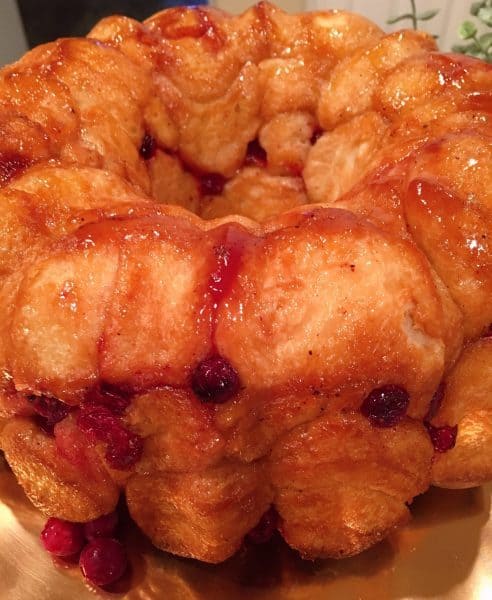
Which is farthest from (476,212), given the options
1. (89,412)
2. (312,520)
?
(89,412)

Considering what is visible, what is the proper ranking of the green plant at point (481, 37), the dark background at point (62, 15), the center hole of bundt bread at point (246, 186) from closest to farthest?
the center hole of bundt bread at point (246, 186), the green plant at point (481, 37), the dark background at point (62, 15)

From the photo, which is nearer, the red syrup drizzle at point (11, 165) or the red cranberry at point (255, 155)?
the red syrup drizzle at point (11, 165)

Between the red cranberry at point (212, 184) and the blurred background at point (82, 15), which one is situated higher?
the red cranberry at point (212, 184)

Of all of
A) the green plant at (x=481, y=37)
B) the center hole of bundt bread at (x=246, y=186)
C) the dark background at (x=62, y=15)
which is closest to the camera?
the center hole of bundt bread at (x=246, y=186)

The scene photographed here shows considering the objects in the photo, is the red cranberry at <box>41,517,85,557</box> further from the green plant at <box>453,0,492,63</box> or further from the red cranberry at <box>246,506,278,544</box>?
the green plant at <box>453,0,492,63</box>

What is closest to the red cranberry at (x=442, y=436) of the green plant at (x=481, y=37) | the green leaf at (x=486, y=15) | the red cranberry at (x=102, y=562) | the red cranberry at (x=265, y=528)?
the red cranberry at (x=265, y=528)

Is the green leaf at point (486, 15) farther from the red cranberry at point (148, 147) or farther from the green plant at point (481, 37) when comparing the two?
the red cranberry at point (148, 147)

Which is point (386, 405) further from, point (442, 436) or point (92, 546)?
point (92, 546)

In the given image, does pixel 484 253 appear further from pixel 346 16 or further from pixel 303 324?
pixel 346 16
